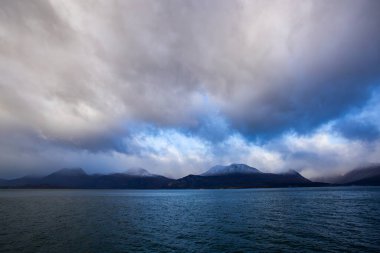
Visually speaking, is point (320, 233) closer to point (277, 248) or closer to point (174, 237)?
point (277, 248)

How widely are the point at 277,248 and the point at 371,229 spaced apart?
27410mm

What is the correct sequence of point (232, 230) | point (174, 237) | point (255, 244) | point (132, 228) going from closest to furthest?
1. point (255, 244)
2. point (174, 237)
3. point (232, 230)
4. point (132, 228)

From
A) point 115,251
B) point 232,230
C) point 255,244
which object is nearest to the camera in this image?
point 115,251

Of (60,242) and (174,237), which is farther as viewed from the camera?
(174,237)

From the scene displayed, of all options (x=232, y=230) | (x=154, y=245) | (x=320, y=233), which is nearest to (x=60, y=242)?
(x=154, y=245)

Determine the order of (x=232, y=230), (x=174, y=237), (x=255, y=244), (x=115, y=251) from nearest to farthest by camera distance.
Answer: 1. (x=115, y=251)
2. (x=255, y=244)
3. (x=174, y=237)
4. (x=232, y=230)

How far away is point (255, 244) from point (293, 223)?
24.1 meters

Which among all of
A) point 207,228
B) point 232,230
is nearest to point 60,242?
point 207,228

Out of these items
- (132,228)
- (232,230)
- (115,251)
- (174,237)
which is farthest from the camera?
(132,228)

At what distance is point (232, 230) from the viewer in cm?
5306

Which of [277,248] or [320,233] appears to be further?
[320,233]

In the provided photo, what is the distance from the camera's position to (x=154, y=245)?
1624 inches

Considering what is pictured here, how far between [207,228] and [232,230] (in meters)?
6.29

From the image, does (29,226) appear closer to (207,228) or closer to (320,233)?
(207,228)
